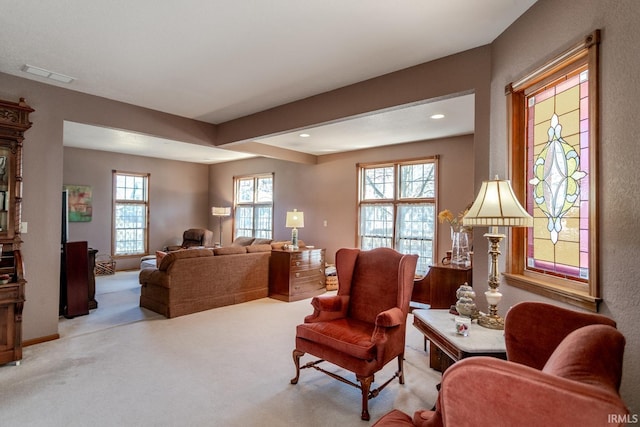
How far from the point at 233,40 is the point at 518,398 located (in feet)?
9.33

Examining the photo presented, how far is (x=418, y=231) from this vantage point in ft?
20.7

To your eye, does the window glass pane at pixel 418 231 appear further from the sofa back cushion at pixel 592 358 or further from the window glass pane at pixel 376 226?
the sofa back cushion at pixel 592 358

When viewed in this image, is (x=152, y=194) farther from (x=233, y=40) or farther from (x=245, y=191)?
(x=233, y=40)

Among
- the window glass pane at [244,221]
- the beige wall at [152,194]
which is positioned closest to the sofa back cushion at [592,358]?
the window glass pane at [244,221]

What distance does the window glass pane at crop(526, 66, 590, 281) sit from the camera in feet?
6.23

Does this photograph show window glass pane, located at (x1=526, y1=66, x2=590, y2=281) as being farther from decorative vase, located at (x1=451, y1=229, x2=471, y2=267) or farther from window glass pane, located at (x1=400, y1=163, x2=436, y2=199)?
window glass pane, located at (x1=400, y1=163, x2=436, y2=199)

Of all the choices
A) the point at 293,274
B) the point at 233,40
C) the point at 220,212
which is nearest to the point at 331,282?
the point at 293,274

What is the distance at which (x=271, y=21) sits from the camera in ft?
7.96

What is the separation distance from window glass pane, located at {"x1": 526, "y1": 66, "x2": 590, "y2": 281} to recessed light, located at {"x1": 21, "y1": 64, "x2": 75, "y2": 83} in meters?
4.20

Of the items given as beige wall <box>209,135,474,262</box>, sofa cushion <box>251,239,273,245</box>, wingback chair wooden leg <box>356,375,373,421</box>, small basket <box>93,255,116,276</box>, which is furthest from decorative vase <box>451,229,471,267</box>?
small basket <box>93,255,116,276</box>

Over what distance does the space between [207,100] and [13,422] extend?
340 cm

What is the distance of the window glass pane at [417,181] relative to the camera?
616 cm

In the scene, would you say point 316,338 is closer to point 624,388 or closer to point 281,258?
point 624,388

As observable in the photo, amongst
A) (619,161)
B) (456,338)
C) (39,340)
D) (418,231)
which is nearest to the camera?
(619,161)
